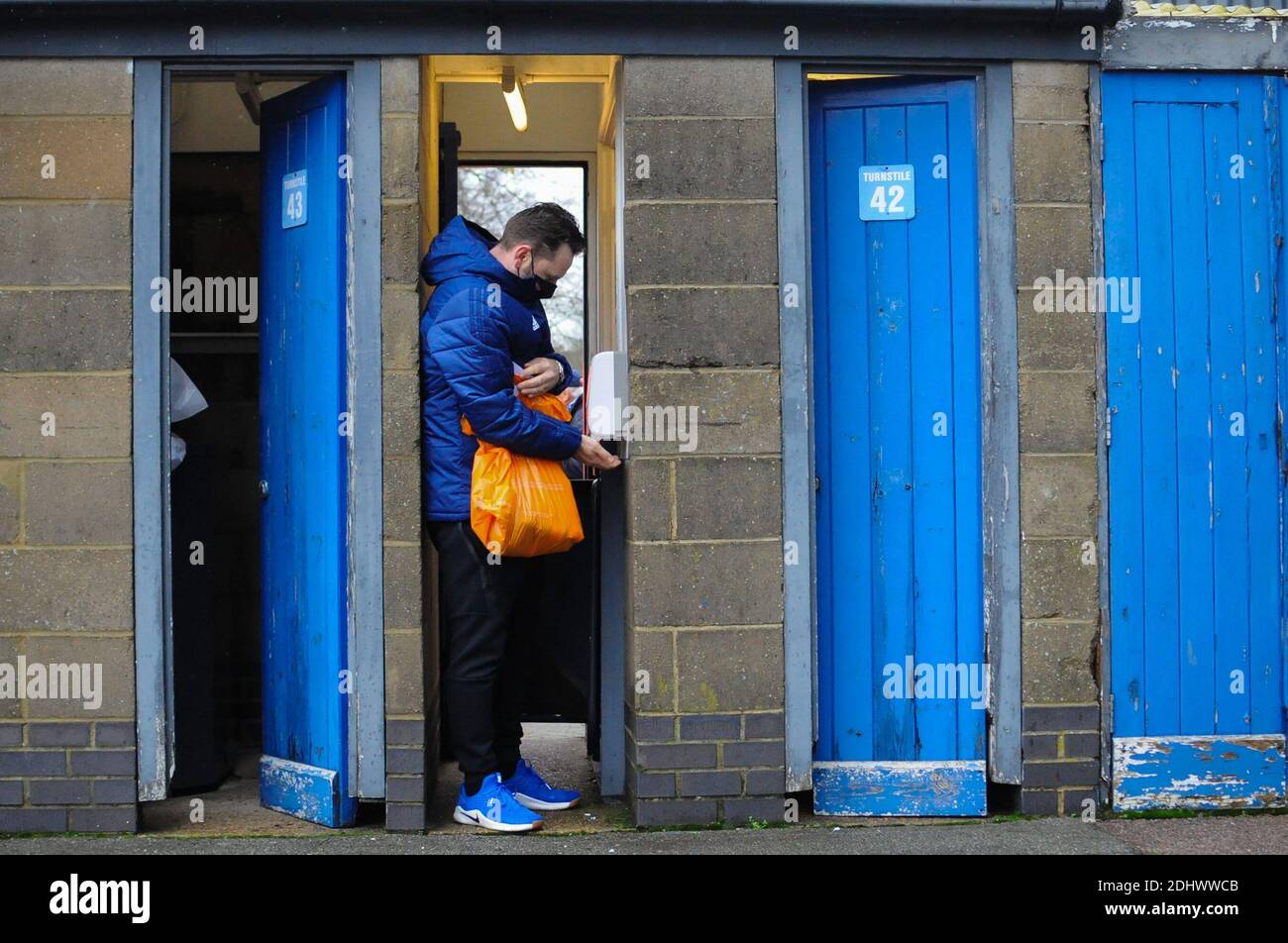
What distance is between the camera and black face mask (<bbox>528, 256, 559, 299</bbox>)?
16.9 ft

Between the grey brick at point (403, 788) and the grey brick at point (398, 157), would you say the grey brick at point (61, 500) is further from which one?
the grey brick at point (398, 157)

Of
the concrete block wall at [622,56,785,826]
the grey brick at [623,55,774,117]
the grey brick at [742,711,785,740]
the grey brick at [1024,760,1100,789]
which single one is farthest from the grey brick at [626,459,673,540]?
the grey brick at [1024,760,1100,789]

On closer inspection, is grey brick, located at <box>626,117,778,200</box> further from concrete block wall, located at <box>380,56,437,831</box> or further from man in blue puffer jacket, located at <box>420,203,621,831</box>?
concrete block wall, located at <box>380,56,437,831</box>

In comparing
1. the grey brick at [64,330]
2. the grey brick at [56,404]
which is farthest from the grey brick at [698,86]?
the grey brick at [56,404]

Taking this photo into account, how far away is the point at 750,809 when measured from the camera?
5020 millimetres

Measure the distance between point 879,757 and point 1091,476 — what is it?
137 centimetres

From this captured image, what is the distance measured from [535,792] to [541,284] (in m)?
2.05

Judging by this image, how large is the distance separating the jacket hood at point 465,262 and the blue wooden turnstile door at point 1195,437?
2.29m

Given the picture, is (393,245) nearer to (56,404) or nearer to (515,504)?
(515,504)

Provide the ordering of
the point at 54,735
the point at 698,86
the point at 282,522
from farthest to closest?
1. the point at 282,522
2. the point at 698,86
3. the point at 54,735

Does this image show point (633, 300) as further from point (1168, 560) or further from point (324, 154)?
point (1168, 560)

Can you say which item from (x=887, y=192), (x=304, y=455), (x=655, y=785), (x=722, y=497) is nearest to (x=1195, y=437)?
(x=887, y=192)

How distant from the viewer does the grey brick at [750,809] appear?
502 centimetres

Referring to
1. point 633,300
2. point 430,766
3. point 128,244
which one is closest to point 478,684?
point 430,766
